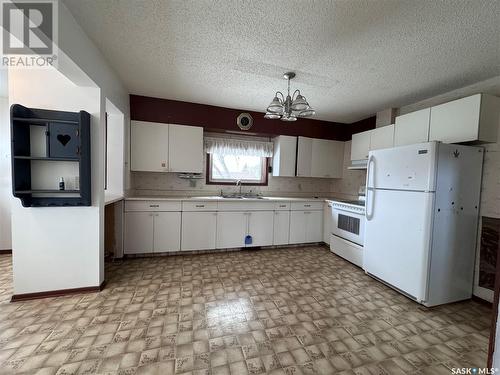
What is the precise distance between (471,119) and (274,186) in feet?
9.18

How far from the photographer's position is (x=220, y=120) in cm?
363

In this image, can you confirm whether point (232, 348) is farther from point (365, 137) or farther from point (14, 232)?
point (365, 137)

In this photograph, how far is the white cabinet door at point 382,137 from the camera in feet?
9.98

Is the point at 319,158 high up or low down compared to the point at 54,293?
up

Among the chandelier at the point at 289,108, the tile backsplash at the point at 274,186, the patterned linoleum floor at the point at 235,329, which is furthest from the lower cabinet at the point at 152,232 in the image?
the chandelier at the point at 289,108

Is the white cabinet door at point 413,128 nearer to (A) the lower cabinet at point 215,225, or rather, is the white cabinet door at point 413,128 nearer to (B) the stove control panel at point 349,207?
(B) the stove control panel at point 349,207

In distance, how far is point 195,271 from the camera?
2.79 metres

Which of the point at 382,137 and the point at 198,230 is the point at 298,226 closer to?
the point at 198,230

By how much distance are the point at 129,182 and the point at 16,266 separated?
5.02 ft

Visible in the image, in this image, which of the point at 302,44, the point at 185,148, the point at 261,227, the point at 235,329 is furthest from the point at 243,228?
the point at 302,44

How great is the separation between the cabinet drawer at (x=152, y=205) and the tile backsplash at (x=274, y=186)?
53cm

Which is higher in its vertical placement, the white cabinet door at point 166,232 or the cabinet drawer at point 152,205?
the cabinet drawer at point 152,205

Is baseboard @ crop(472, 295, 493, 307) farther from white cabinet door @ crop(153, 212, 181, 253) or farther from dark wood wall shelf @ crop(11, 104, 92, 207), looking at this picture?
dark wood wall shelf @ crop(11, 104, 92, 207)

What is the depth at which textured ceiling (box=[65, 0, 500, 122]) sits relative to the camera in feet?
4.90
